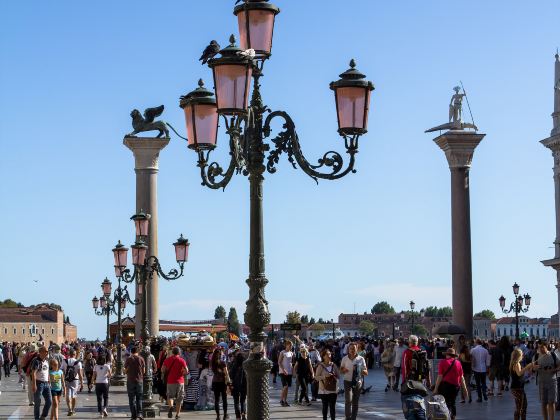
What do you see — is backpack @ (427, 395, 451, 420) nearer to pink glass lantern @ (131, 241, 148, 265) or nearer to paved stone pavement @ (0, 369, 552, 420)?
paved stone pavement @ (0, 369, 552, 420)

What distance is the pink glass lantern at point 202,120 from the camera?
13203 millimetres

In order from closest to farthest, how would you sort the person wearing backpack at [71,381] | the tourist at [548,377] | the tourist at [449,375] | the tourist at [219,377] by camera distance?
the tourist at [548,377] < the tourist at [449,375] < the tourist at [219,377] < the person wearing backpack at [71,381]

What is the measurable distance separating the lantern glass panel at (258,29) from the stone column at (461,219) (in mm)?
26379

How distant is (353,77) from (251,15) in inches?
53.6

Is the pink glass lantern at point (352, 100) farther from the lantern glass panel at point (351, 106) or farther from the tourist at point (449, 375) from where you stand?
the tourist at point (449, 375)

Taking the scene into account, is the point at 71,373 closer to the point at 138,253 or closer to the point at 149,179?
the point at 138,253

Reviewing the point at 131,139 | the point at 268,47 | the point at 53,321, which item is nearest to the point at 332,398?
the point at 268,47

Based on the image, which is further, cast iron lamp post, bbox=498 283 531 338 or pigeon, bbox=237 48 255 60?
cast iron lamp post, bbox=498 283 531 338

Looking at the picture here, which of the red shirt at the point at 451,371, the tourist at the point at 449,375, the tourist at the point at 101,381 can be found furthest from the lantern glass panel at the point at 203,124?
the tourist at the point at 101,381

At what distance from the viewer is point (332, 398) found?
20.5m

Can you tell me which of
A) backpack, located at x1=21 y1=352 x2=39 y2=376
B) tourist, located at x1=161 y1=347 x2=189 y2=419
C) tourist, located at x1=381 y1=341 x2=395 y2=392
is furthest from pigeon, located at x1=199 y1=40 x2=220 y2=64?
tourist, located at x1=381 y1=341 x2=395 y2=392

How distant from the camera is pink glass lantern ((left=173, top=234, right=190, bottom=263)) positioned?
86.8ft

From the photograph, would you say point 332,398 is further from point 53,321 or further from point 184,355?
point 53,321

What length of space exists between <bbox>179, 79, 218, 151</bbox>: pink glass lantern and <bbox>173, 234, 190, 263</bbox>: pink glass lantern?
1329 centimetres
